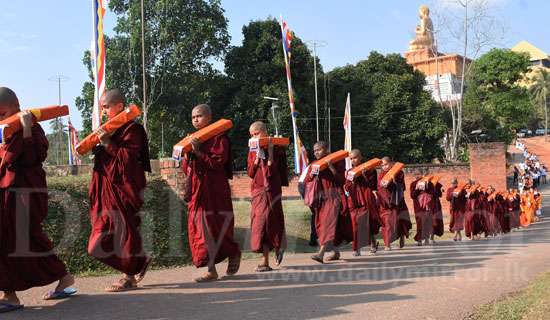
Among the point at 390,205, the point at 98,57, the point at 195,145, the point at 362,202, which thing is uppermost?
the point at 98,57

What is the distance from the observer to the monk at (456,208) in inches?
658

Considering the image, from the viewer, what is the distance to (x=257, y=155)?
7.84 metres

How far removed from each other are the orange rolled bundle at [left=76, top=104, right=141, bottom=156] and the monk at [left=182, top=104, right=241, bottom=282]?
2.72 ft

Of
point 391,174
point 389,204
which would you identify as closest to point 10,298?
point 391,174

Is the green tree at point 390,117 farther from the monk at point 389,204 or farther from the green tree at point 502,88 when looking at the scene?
the monk at point 389,204

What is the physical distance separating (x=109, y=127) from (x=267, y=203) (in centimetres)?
262

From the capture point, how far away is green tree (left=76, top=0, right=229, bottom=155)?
28.9 m

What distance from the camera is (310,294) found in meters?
5.91

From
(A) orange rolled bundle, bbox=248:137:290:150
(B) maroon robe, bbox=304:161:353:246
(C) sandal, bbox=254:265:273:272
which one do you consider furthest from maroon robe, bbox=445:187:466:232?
(C) sandal, bbox=254:265:273:272

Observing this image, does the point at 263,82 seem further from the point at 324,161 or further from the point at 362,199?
the point at 324,161

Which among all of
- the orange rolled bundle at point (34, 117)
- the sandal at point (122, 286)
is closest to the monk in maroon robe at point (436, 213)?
the sandal at point (122, 286)

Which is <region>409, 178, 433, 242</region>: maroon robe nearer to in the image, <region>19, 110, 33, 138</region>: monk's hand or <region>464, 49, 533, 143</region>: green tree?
<region>19, 110, 33, 138</region>: monk's hand

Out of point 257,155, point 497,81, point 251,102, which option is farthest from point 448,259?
point 497,81

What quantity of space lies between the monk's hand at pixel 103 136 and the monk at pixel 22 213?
0.60 meters
